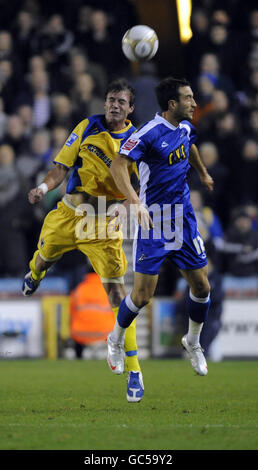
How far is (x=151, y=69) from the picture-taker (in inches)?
629

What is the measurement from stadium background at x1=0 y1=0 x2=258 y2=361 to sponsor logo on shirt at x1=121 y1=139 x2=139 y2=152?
6.02 metres

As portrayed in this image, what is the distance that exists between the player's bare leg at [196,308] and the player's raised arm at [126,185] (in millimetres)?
660

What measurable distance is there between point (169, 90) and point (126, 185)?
38.7 inches

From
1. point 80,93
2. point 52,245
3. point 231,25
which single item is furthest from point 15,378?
point 231,25

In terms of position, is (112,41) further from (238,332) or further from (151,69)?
(238,332)

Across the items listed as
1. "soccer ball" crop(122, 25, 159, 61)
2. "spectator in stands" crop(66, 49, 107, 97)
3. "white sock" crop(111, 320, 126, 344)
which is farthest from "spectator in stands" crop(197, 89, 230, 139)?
"white sock" crop(111, 320, 126, 344)

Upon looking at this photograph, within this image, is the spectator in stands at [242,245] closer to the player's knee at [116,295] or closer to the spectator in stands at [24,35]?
the spectator in stands at [24,35]

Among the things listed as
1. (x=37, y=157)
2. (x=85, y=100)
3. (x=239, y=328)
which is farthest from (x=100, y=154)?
(x=85, y=100)

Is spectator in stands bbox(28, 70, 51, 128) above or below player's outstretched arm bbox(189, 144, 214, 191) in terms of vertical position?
below

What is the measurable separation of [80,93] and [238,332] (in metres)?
4.78

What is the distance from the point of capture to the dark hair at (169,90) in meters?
8.26

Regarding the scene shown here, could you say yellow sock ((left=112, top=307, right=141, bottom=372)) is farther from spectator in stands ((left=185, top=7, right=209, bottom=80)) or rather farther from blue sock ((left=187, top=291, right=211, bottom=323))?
spectator in stands ((left=185, top=7, right=209, bottom=80))

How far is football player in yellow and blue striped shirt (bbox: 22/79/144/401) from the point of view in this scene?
872 cm

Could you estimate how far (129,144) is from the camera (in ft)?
26.1
